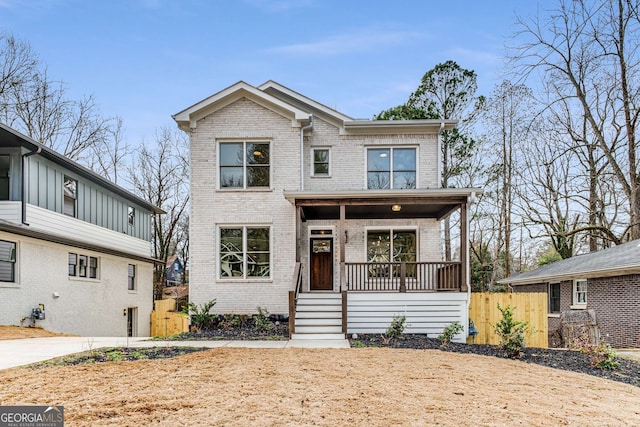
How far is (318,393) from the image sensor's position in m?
5.26

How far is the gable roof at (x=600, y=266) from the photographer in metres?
13.6

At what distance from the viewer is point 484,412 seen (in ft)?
15.4

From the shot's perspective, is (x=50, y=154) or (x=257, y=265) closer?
(x=257, y=265)

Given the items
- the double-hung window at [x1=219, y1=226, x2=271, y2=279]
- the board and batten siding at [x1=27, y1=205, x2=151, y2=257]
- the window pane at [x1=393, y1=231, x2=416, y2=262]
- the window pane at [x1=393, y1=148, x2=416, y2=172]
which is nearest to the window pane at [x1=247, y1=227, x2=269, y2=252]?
the double-hung window at [x1=219, y1=226, x2=271, y2=279]

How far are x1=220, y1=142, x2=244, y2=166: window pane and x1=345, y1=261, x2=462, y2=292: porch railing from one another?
475 centimetres

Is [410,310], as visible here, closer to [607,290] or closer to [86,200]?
[607,290]

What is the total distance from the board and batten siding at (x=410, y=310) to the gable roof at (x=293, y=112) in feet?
18.6

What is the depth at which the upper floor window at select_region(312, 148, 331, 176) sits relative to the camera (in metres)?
15.0

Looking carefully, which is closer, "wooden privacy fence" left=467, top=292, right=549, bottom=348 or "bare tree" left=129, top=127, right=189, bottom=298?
"wooden privacy fence" left=467, top=292, right=549, bottom=348

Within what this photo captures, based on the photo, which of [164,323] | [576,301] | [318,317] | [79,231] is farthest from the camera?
[164,323]

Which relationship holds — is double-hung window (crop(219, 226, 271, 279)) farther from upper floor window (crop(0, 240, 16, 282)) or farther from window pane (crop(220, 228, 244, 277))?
upper floor window (crop(0, 240, 16, 282))

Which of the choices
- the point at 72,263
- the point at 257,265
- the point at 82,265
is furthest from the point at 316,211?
the point at 82,265

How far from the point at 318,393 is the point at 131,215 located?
60.6ft

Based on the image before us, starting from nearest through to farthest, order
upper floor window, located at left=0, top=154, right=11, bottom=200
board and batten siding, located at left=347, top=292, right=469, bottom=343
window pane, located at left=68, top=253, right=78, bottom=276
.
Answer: board and batten siding, located at left=347, top=292, right=469, bottom=343
upper floor window, located at left=0, top=154, right=11, bottom=200
window pane, located at left=68, top=253, right=78, bottom=276
